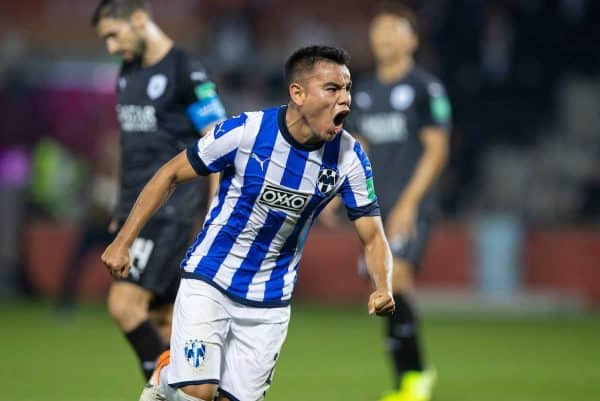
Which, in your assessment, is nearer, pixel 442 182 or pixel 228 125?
pixel 228 125

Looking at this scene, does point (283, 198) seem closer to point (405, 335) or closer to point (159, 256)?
point (159, 256)

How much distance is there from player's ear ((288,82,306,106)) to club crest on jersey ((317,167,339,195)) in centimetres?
32

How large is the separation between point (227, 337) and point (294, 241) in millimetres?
519

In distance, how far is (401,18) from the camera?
840cm

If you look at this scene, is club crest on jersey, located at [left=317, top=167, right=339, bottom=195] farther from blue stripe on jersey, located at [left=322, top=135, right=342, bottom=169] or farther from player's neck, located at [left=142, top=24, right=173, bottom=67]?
player's neck, located at [left=142, top=24, right=173, bottom=67]

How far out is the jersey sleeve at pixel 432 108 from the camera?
838 cm

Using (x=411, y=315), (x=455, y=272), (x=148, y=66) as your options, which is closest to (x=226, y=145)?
(x=148, y=66)

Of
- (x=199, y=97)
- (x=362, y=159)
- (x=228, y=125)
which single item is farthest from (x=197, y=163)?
(x=199, y=97)

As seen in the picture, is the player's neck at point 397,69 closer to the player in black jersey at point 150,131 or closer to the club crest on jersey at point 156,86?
the player in black jersey at point 150,131

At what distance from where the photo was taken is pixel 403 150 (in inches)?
335

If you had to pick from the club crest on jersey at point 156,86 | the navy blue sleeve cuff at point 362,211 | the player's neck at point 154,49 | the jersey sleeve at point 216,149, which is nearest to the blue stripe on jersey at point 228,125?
the jersey sleeve at point 216,149

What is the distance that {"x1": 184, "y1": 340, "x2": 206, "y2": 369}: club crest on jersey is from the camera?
18.6 feet

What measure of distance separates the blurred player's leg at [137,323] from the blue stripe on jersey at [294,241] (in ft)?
3.90

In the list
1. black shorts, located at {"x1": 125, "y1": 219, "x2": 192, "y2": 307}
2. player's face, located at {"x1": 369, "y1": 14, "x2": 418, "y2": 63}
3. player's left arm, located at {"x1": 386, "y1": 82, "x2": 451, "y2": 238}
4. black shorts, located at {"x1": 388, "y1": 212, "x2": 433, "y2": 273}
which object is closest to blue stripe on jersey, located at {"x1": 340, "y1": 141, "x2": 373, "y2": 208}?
black shorts, located at {"x1": 125, "y1": 219, "x2": 192, "y2": 307}
